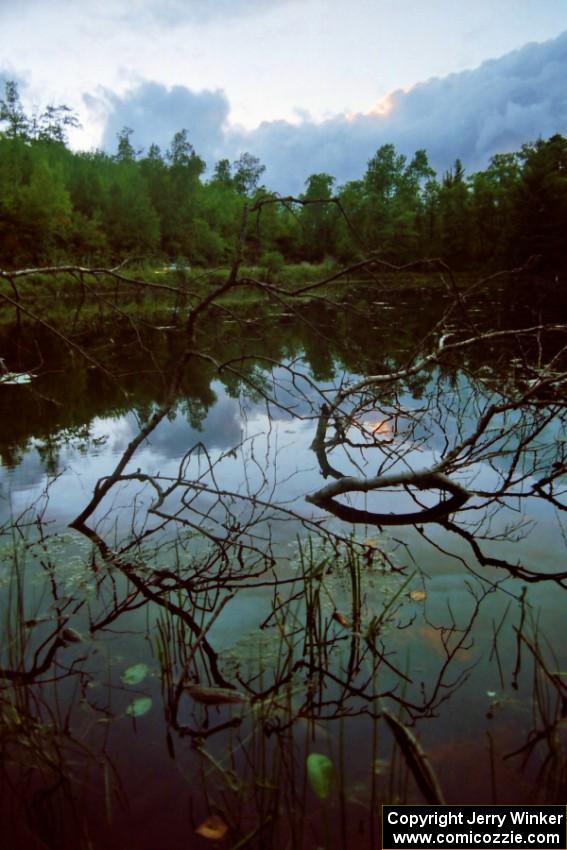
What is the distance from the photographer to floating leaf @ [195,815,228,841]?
2361mm

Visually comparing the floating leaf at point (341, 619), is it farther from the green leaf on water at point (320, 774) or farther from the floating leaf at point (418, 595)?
the green leaf on water at point (320, 774)

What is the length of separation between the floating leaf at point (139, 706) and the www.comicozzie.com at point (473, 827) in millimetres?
1410

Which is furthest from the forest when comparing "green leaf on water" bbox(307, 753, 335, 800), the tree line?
the tree line

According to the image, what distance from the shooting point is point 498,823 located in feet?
7.76

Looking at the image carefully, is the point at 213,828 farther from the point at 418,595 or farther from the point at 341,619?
the point at 418,595

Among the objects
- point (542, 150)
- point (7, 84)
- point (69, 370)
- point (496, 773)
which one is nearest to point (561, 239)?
point (542, 150)

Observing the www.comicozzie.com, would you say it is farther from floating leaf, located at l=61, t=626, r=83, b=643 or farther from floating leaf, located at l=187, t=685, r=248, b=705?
floating leaf, located at l=61, t=626, r=83, b=643

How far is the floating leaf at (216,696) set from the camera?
3.12m

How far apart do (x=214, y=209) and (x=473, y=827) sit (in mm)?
85220

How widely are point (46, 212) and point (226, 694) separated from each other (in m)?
52.8

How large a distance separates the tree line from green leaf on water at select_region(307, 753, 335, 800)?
92.3 ft

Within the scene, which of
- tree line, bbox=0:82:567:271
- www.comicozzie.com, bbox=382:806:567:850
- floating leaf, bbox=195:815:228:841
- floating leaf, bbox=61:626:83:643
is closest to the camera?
www.comicozzie.com, bbox=382:806:567:850

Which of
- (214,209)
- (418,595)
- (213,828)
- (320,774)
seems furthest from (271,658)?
(214,209)

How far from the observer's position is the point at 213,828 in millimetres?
2396
